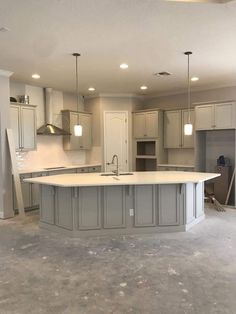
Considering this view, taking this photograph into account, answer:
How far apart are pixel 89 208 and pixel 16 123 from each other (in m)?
2.66

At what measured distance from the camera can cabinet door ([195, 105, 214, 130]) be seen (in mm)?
6613

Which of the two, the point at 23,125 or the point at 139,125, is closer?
the point at 23,125

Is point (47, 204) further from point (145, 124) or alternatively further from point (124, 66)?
point (145, 124)

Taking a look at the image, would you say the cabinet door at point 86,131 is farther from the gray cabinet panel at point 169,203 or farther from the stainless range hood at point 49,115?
the gray cabinet panel at point 169,203

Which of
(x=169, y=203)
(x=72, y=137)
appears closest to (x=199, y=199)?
(x=169, y=203)

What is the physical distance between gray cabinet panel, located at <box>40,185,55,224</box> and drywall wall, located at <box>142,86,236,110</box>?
4273mm

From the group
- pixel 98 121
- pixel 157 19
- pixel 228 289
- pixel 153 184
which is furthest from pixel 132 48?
pixel 98 121

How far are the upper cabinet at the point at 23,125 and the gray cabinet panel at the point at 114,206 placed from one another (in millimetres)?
2529

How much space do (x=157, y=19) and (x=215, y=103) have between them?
12.5ft

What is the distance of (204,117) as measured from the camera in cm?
671

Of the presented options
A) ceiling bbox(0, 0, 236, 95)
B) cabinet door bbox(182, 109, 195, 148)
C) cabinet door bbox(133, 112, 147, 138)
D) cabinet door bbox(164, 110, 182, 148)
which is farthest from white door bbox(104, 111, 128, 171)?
ceiling bbox(0, 0, 236, 95)

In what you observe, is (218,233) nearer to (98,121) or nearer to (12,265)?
(12,265)

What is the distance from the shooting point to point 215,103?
21.5 ft

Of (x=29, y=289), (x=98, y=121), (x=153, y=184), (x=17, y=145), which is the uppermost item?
(x=98, y=121)
